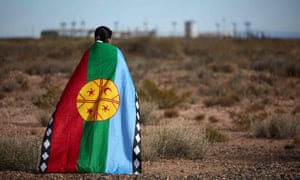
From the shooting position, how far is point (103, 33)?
27.5 feet

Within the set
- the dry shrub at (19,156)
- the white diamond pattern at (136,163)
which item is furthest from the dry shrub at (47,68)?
the white diamond pattern at (136,163)

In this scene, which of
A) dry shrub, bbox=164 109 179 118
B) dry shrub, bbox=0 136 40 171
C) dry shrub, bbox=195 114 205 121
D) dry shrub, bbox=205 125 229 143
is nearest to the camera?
dry shrub, bbox=0 136 40 171

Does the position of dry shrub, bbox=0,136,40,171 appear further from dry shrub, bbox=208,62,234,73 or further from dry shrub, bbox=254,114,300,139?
dry shrub, bbox=208,62,234,73

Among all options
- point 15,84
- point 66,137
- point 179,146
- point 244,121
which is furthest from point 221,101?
point 66,137

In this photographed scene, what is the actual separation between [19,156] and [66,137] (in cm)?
154

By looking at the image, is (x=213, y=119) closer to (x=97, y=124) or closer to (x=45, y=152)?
(x=97, y=124)

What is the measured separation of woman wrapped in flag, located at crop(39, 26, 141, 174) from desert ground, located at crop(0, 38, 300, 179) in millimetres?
216

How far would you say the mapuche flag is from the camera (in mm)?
7949

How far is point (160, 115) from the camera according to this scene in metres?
18.2

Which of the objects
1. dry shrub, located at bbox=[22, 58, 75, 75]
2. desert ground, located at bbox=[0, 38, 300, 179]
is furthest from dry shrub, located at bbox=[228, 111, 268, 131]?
dry shrub, located at bbox=[22, 58, 75, 75]

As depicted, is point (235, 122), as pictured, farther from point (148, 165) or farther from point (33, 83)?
point (33, 83)

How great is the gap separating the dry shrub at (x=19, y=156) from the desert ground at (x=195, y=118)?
17 mm

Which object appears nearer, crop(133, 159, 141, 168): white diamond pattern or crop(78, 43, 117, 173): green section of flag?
crop(78, 43, 117, 173): green section of flag

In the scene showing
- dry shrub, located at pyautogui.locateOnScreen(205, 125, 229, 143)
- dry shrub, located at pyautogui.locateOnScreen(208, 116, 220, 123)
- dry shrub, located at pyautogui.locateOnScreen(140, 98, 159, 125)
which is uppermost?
dry shrub, located at pyautogui.locateOnScreen(140, 98, 159, 125)
